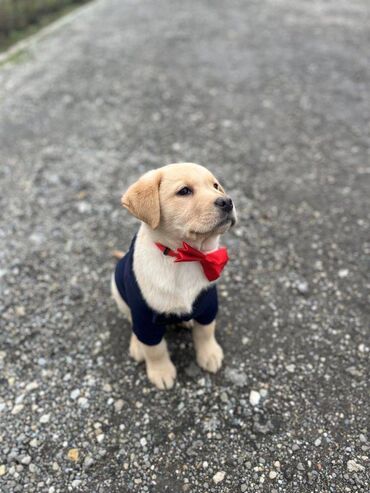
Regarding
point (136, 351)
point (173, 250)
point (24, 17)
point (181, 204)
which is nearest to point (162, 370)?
point (136, 351)

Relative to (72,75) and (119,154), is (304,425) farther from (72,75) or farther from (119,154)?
(72,75)

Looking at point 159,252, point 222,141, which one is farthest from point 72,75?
point 159,252

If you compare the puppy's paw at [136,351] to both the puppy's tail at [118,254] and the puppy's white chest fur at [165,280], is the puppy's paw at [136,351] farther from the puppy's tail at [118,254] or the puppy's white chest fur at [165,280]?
the puppy's tail at [118,254]

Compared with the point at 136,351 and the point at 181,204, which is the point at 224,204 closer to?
the point at 181,204

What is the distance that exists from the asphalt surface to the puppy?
2.12 feet

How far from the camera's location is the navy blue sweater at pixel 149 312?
9.25ft

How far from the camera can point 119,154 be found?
5801 millimetres

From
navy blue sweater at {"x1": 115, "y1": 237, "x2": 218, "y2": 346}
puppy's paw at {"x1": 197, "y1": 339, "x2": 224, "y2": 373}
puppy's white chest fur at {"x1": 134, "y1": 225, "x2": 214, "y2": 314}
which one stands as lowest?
puppy's paw at {"x1": 197, "y1": 339, "x2": 224, "y2": 373}

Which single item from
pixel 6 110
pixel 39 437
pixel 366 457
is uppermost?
pixel 6 110

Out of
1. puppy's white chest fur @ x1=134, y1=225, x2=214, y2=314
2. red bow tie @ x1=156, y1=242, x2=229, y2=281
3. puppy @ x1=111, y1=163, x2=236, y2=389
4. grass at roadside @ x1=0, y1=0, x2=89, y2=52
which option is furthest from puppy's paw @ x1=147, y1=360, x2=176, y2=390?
grass at roadside @ x1=0, y1=0, x2=89, y2=52

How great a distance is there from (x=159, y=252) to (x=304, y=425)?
166cm

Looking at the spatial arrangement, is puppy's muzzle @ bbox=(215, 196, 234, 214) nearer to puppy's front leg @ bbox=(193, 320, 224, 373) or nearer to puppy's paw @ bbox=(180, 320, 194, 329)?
puppy's front leg @ bbox=(193, 320, 224, 373)

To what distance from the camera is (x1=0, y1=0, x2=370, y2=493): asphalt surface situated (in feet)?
9.73

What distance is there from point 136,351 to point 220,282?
1114mm
